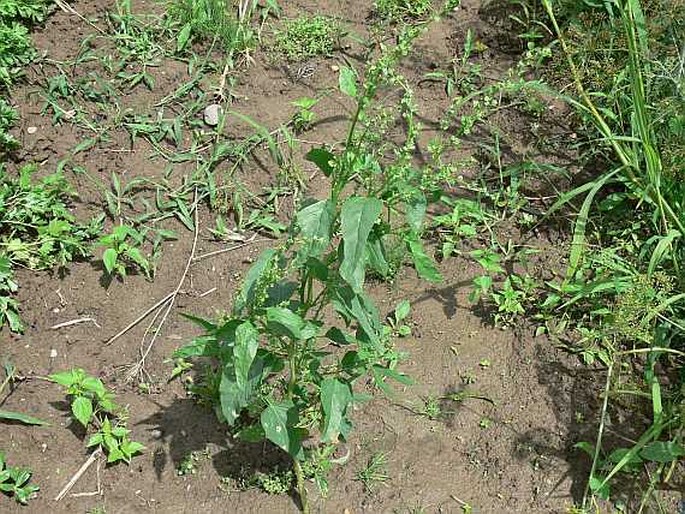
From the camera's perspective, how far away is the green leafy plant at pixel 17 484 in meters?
2.54

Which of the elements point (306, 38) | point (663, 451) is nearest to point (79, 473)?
point (663, 451)

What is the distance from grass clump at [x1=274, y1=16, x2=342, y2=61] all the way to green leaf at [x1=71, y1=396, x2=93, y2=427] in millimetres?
1903

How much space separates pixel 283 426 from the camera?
2311 millimetres

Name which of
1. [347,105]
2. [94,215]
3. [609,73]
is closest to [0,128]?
[94,215]

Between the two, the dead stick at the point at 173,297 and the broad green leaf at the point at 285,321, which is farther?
the dead stick at the point at 173,297

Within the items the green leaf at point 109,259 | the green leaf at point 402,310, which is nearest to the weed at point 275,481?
the green leaf at point 402,310

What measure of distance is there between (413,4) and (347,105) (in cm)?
68

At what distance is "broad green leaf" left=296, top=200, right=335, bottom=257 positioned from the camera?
Answer: 205cm

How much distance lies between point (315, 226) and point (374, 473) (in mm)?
1034

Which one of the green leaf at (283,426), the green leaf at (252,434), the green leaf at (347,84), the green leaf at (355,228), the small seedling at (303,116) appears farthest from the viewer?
the small seedling at (303,116)

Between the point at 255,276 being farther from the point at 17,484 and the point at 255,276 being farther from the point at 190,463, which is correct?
the point at 17,484

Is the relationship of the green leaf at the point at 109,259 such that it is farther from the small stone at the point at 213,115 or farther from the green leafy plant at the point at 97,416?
the small stone at the point at 213,115

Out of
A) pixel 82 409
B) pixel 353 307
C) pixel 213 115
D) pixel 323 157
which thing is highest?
pixel 323 157

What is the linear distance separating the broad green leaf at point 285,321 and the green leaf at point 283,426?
1.09ft
